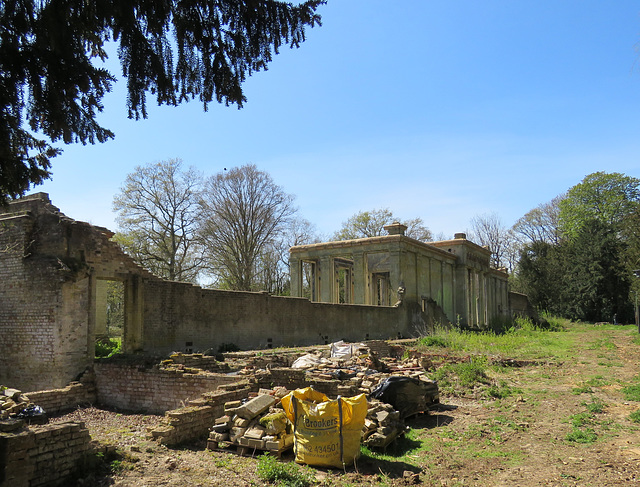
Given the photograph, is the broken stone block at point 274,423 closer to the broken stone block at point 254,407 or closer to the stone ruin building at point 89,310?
the broken stone block at point 254,407

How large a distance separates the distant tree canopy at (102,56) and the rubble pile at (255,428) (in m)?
4.54

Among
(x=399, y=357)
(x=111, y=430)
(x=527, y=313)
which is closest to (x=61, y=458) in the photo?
(x=111, y=430)

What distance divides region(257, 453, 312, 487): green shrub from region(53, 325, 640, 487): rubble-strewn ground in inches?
4.7

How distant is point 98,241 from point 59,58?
1025 cm

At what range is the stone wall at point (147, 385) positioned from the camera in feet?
34.5

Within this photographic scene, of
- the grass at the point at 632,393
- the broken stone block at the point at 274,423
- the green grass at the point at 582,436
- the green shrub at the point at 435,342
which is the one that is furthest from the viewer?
the green shrub at the point at 435,342

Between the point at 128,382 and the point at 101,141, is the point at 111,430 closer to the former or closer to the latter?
the point at 128,382

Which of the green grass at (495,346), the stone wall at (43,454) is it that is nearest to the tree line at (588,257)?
the green grass at (495,346)

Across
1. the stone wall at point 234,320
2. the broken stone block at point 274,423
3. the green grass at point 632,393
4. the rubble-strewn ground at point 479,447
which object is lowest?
the rubble-strewn ground at point 479,447

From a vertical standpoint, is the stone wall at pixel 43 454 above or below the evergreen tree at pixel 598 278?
below

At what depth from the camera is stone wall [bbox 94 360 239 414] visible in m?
10.5

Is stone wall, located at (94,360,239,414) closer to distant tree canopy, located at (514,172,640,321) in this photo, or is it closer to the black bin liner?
the black bin liner

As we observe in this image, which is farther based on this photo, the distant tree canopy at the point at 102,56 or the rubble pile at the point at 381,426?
the rubble pile at the point at 381,426

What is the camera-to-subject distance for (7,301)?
42.1ft
